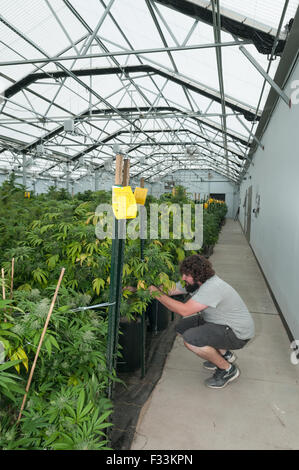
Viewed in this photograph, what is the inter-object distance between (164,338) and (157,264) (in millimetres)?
1279

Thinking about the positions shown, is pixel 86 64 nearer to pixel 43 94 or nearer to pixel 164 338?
pixel 43 94

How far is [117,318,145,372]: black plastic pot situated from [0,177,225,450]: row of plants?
157 mm

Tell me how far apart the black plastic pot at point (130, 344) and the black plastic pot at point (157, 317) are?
2.33 ft

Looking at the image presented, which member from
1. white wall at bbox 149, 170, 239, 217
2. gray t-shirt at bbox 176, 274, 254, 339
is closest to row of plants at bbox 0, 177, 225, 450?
gray t-shirt at bbox 176, 274, 254, 339

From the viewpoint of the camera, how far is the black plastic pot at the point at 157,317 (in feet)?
10.9

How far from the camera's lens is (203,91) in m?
7.46

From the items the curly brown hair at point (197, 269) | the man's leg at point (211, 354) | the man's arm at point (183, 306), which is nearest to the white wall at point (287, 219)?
the man's leg at point (211, 354)

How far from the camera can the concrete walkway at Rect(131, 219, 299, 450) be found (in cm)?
188
